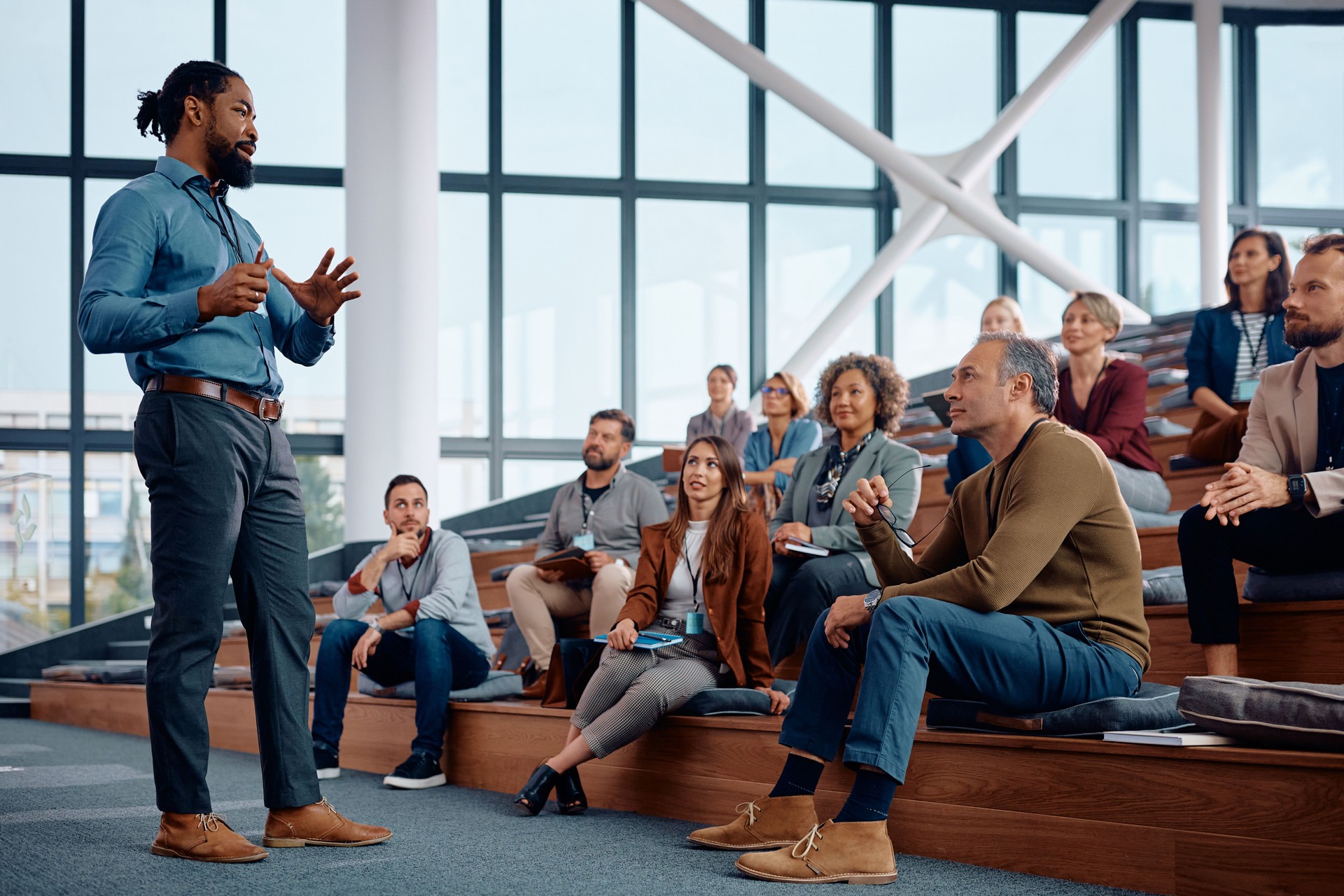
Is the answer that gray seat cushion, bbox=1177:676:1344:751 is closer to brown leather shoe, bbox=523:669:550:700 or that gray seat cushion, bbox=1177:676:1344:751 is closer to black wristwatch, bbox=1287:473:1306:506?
black wristwatch, bbox=1287:473:1306:506

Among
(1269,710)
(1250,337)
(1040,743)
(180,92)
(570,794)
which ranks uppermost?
(180,92)

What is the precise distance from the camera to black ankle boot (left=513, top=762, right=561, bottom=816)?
2941 millimetres

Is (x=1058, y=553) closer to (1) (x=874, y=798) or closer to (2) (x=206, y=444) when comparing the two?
(1) (x=874, y=798)

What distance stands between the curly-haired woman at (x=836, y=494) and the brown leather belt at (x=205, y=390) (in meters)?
1.43

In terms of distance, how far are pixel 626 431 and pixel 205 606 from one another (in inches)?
91.2

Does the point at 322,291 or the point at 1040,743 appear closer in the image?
the point at 1040,743

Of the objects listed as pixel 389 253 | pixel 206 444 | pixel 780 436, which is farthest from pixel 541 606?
pixel 389 253

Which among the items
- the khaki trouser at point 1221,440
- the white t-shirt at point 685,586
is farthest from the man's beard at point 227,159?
the khaki trouser at point 1221,440

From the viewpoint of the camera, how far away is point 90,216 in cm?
796

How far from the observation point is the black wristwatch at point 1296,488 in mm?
2303

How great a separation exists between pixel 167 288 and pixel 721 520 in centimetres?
149

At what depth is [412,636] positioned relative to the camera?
3959 millimetres

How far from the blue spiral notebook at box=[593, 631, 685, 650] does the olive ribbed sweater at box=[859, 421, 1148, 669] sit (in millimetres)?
818

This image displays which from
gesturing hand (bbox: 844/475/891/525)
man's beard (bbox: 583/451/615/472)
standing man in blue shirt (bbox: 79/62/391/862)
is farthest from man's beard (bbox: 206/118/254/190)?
man's beard (bbox: 583/451/615/472)
